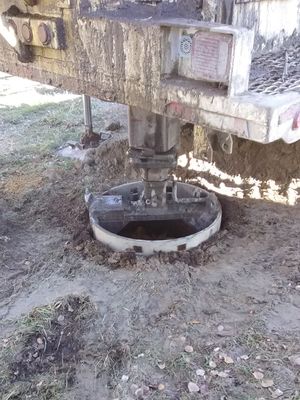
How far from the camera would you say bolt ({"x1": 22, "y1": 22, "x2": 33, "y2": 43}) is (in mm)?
4254

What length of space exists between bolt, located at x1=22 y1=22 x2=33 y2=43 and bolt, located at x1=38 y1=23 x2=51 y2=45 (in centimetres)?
15

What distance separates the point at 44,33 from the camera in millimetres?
4125

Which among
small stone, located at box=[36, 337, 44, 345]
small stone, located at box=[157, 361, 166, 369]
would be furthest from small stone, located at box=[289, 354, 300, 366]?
small stone, located at box=[36, 337, 44, 345]

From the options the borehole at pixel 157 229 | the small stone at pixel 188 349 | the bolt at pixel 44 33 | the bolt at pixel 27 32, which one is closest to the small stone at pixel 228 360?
the small stone at pixel 188 349

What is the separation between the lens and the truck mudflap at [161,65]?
10.4ft

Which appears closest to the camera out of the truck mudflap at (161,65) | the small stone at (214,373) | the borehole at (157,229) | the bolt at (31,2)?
the truck mudflap at (161,65)

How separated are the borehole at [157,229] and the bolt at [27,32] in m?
2.55

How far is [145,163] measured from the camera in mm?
5289

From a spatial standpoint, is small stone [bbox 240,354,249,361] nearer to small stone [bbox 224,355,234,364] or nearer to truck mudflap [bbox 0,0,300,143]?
small stone [bbox 224,355,234,364]

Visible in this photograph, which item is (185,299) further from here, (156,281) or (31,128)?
(31,128)

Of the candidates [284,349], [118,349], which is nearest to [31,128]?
[118,349]

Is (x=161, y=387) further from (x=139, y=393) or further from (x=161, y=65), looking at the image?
(x=161, y=65)

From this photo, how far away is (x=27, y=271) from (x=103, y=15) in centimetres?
279

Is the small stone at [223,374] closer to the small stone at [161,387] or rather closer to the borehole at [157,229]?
the small stone at [161,387]
